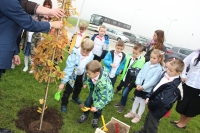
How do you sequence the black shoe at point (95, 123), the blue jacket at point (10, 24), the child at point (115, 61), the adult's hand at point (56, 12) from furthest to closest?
1. the child at point (115, 61)
2. the black shoe at point (95, 123)
3. the adult's hand at point (56, 12)
4. the blue jacket at point (10, 24)

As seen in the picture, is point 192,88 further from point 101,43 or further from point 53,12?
point 53,12

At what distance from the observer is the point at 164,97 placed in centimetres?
303

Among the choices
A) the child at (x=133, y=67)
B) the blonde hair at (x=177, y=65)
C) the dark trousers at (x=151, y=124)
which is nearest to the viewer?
the blonde hair at (x=177, y=65)

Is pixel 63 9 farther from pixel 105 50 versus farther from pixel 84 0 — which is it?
pixel 84 0

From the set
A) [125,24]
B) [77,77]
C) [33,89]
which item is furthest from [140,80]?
[125,24]

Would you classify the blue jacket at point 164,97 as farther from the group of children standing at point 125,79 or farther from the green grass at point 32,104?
the green grass at point 32,104

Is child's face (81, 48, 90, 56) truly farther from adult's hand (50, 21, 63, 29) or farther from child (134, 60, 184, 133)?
child (134, 60, 184, 133)

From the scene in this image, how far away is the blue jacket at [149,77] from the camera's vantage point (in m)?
3.72

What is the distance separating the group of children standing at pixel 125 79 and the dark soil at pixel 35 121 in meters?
0.34

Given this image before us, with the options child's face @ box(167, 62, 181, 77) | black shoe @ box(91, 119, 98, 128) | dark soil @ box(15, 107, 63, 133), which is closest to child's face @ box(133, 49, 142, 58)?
child's face @ box(167, 62, 181, 77)

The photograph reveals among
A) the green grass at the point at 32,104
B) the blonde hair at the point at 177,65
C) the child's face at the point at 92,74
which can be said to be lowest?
the green grass at the point at 32,104

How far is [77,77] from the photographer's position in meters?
3.91

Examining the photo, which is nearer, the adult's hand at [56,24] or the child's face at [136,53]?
the adult's hand at [56,24]

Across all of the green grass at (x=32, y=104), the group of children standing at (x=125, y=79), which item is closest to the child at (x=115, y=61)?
the group of children standing at (x=125, y=79)
